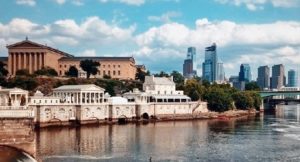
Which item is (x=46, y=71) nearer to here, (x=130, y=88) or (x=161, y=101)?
(x=130, y=88)

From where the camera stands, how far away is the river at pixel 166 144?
65.6 m

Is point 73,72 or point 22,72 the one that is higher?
point 73,72

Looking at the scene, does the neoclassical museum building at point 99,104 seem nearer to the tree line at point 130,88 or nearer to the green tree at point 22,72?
the tree line at point 130,88

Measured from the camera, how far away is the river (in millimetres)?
65562

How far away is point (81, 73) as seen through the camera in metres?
173

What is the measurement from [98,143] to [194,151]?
1564 centimetres

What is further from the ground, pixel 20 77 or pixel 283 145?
pixel 20 77

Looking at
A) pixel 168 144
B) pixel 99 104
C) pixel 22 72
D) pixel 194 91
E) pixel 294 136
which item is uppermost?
pixel 22 72

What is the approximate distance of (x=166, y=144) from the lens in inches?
3135

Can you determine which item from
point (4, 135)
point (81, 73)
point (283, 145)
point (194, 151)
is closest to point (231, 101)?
point (81, 73)

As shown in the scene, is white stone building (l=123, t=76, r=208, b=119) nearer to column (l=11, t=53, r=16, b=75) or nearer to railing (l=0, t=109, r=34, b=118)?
column (l=11, t=53, r=16, b=75)

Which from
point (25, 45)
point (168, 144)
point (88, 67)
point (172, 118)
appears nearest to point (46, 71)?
point (88, 67)

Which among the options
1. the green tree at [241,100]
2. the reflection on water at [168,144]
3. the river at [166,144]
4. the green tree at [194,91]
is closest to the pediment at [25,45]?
the green tree at [194,91]

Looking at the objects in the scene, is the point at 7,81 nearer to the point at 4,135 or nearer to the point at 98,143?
the point at 98,143
